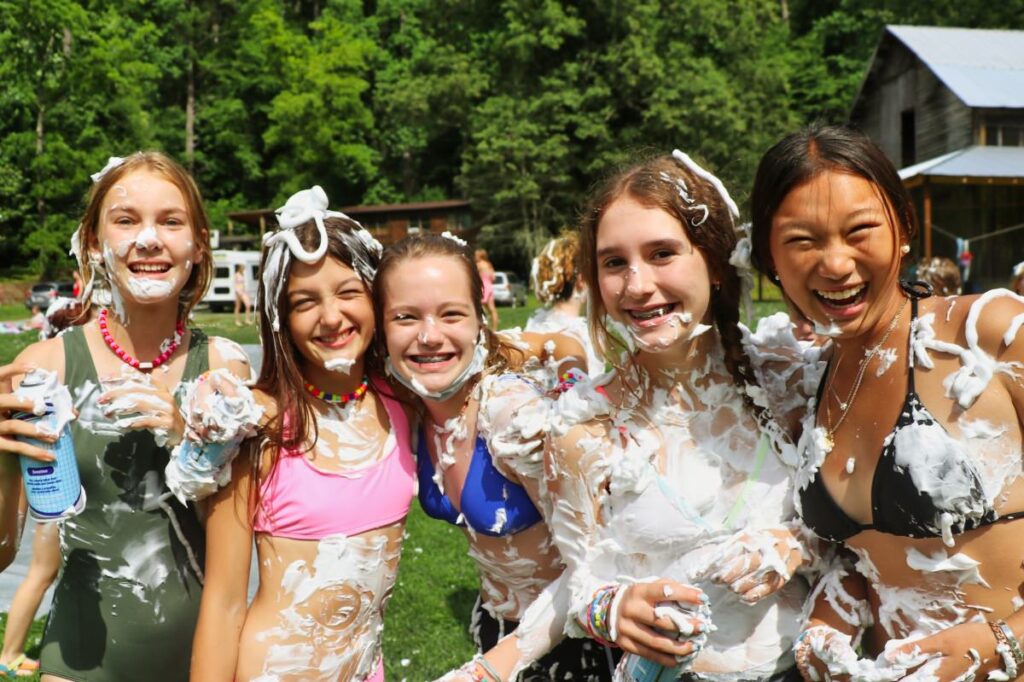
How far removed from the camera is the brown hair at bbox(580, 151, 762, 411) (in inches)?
85.6

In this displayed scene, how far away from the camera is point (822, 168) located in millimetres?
1969

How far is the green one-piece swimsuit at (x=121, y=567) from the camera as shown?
250cm

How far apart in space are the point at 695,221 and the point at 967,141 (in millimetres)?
24982

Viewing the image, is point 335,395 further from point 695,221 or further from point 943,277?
point 943,277

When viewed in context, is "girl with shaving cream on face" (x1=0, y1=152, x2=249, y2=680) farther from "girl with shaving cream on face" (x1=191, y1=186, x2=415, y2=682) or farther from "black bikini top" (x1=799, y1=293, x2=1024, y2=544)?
"black bikini top" (x1=799, y1=293, x2=1024, y2=544)

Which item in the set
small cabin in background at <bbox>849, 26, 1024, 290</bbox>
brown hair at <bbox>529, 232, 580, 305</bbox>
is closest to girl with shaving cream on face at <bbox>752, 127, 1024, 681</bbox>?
brown hair at <bbox>529, 232, 580, 305</bbox>

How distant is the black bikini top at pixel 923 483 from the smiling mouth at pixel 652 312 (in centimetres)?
56

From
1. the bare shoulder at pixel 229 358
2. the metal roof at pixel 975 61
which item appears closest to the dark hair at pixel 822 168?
the bare shoulder at pixel 229 358

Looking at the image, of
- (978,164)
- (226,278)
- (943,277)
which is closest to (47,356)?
(943,277)

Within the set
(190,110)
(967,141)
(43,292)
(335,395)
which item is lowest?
(43,292)

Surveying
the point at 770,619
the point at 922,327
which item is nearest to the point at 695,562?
the point at 770,619

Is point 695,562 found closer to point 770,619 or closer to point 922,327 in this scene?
point 770,619

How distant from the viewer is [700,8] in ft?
108

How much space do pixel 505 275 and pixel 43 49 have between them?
20.4m
